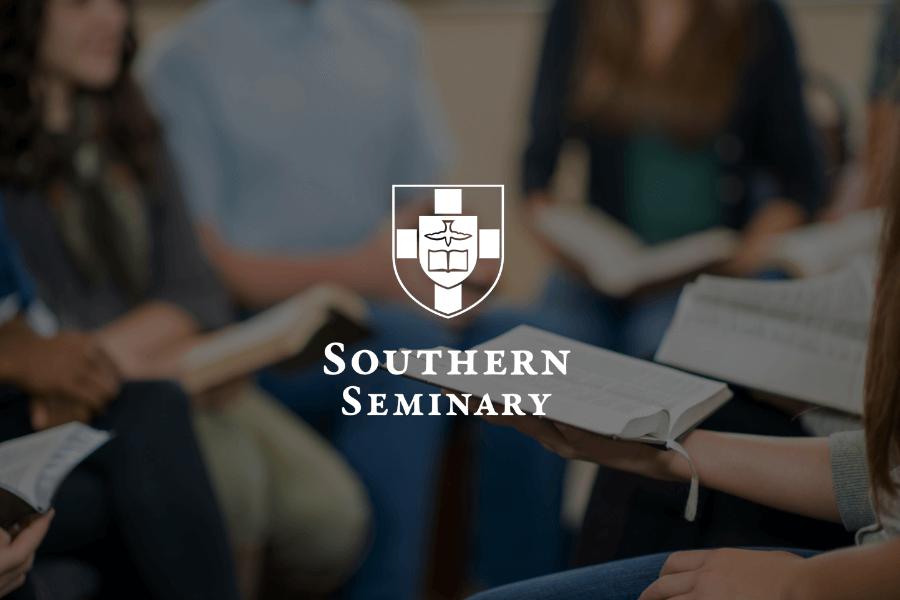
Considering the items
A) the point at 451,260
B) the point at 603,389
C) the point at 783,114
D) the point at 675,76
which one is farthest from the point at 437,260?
the point at 783,114

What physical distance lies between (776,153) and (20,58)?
1.15 m

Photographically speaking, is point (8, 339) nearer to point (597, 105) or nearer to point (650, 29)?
point (597, 105)

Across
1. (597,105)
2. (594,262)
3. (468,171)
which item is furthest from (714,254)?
(468,171)

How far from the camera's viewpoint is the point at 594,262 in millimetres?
1024

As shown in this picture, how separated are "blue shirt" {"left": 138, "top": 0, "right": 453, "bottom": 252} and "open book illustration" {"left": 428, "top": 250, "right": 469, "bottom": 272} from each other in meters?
0.32

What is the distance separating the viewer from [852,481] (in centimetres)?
47

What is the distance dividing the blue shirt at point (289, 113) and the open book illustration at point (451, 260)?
1.05ft

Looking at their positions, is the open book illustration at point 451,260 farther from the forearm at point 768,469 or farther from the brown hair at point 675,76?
the brown hair at point 675,76

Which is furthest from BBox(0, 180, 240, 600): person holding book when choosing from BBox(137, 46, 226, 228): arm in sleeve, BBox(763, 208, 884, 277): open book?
BBox(763, 208, 884, 277): open book

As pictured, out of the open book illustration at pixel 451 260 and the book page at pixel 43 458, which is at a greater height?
the open book illustration at pixel 451 260

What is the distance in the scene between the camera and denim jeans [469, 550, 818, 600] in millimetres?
485

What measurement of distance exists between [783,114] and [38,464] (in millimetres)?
1180

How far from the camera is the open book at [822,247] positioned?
1006mm

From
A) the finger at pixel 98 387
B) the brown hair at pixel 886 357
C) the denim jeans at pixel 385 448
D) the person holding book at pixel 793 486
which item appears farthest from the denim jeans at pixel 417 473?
the brown hair at pixel 886 357
